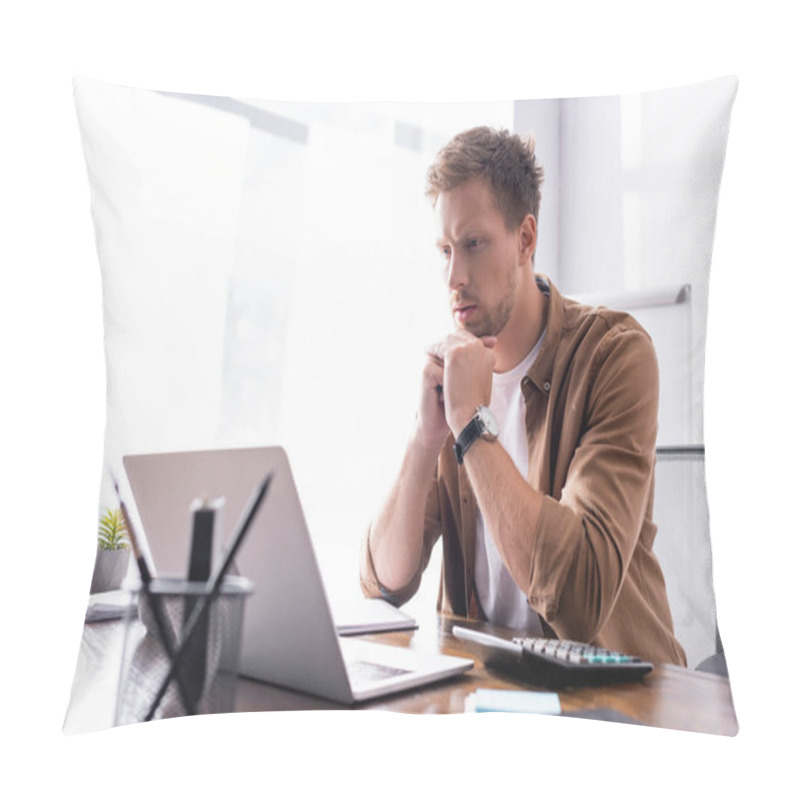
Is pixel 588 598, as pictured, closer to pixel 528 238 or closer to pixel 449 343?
pixel 449 343

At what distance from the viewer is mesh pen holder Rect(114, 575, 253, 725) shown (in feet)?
3.67

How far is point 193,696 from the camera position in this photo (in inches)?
44.6

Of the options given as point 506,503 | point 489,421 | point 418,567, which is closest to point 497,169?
point 489,421

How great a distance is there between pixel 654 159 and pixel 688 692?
0.72m

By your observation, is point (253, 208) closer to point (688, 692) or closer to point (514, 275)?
point (514, 275)

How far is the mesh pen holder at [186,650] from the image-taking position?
112 cm

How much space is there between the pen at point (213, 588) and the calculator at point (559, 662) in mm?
343

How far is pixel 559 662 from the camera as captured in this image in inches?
44.9

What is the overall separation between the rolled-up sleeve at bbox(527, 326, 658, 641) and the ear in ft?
0.53

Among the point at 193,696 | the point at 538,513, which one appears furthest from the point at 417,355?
the point at 193,696

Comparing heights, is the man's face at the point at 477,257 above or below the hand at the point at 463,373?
above

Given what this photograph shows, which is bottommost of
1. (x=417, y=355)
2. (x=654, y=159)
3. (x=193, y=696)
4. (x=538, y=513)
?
(x=193, y=696)

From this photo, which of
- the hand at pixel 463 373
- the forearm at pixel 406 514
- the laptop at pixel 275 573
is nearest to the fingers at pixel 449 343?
the hand at pixel 463 373

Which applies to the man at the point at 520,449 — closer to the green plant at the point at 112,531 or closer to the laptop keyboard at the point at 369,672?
the laptop keyboard at the point at 369,672
